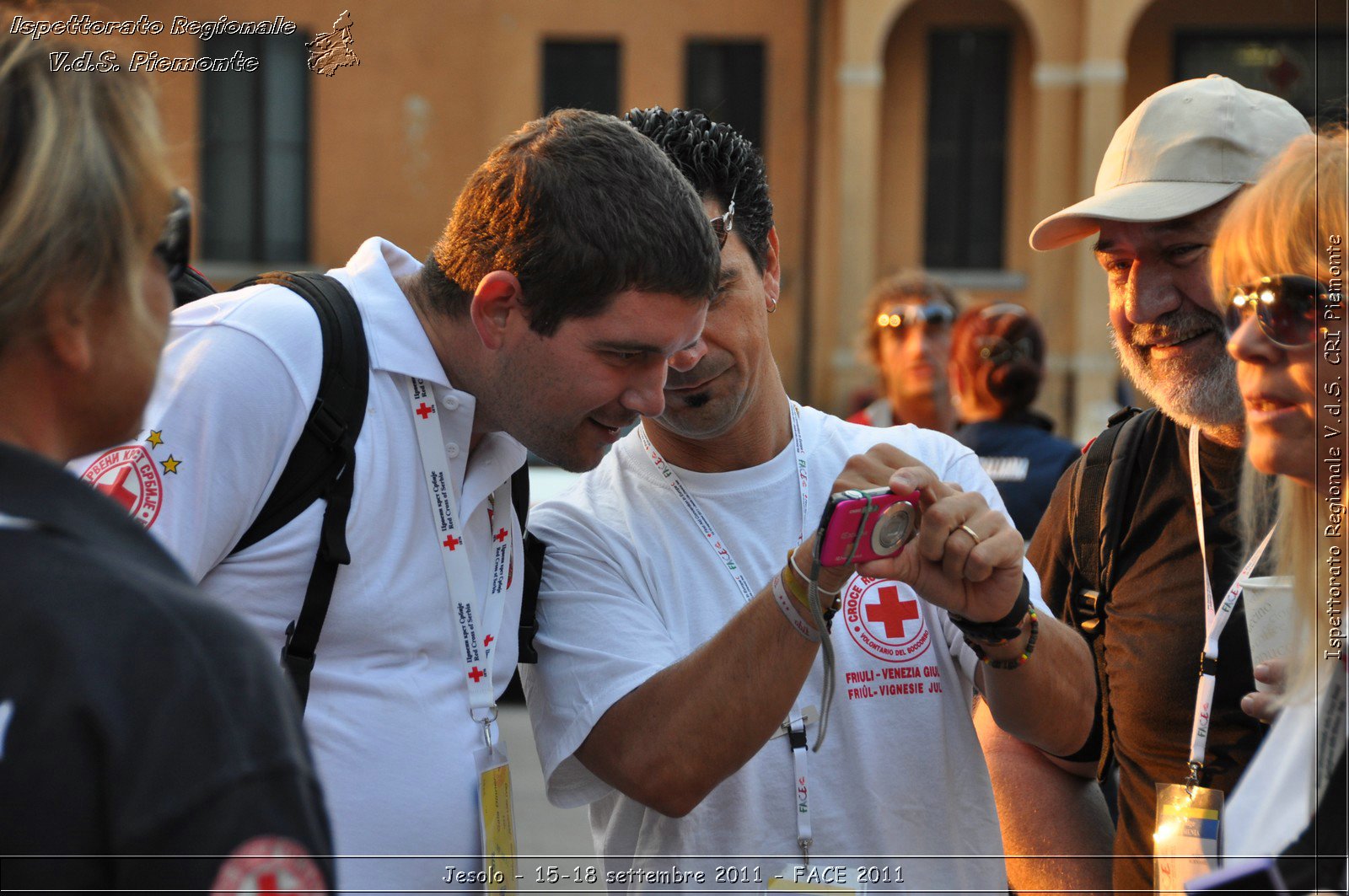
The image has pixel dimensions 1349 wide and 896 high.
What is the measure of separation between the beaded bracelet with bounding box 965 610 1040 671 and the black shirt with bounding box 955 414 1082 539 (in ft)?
7.40

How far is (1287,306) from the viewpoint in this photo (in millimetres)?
1722

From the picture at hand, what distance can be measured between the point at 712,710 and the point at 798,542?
462mm

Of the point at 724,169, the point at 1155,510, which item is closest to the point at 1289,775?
the point at 1155,510

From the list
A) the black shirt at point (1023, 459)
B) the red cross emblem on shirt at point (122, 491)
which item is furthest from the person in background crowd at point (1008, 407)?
the red cross emblem on shirt at point (122, 491)

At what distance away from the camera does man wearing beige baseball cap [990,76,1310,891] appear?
2424 mm

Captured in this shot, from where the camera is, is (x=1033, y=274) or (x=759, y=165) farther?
(x=1033, y=274)

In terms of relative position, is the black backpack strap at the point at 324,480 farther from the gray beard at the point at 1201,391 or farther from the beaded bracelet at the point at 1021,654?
the gray beard at the point at 1201,391

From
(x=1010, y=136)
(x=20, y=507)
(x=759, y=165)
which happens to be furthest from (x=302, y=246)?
(x=20, y=507)

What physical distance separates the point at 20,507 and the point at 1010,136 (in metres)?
15.8

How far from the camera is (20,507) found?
112cm

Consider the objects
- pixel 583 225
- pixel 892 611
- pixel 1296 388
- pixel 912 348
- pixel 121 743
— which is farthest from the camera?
pixel 912 348

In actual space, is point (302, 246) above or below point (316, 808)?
above

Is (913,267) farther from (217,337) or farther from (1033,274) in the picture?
(217,337)

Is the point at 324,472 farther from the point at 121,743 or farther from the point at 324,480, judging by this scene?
the point at 121,743
